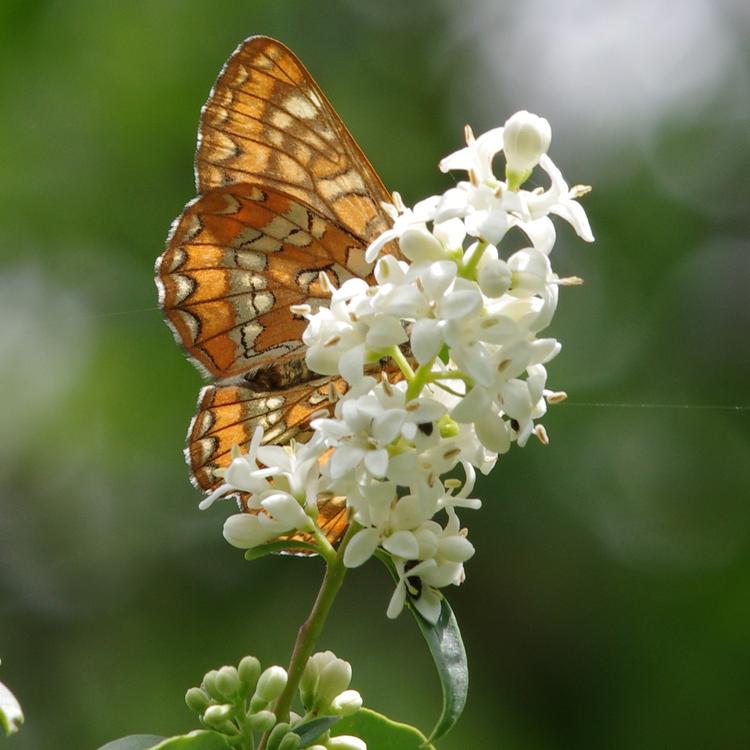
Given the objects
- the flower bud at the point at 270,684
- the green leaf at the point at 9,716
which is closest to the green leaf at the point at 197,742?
the flower bud at the point at 270,684

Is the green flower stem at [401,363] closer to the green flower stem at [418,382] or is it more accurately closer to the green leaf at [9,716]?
the green flower stem at [418,382]

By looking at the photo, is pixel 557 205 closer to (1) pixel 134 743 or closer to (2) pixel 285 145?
(2) pixel 285 145

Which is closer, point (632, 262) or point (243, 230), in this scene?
point (243, 230)

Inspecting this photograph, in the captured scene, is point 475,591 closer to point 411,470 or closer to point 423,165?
point 423,165

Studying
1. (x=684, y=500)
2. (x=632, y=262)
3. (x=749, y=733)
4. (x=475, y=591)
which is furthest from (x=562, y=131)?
(x=749, y=733)

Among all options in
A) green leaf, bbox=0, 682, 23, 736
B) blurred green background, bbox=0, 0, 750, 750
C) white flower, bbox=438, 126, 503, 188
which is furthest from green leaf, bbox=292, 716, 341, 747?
blurred green background, bbox=0, 0, 750, 750

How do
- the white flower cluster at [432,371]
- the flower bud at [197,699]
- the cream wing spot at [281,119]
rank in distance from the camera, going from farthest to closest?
the cream wing spot at [281,119] < the flower bud at [197,699] < the white flower cluster at [432,371]
